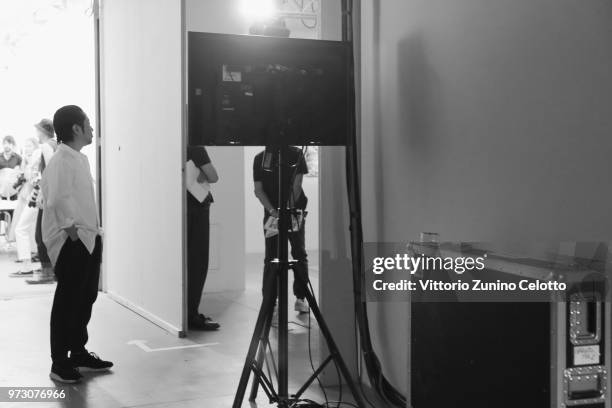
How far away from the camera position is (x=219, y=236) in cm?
660

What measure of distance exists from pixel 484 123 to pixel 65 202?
2.08 m

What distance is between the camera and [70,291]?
12.3 ft

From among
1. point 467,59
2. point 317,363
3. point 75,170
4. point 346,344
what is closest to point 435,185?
point 467,59

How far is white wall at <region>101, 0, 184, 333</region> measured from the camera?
4.88 meters

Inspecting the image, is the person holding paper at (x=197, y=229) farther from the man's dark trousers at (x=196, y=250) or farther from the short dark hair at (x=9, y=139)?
the short dark hair at (x=9, y=139)

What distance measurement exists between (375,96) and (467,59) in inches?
28.3

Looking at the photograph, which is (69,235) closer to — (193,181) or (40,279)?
(193,181)

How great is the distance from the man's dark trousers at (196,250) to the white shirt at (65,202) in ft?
4.43

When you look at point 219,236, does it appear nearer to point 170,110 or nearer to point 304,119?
point 170,110

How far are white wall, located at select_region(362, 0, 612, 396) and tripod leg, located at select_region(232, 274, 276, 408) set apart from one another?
70cm

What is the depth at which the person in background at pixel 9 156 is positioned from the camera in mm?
9312

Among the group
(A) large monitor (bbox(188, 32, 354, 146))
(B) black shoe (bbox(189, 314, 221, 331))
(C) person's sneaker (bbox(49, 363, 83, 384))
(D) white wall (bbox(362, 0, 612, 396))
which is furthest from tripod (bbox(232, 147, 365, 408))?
(B) black shoe (bbox(189, 314, 221, 331))

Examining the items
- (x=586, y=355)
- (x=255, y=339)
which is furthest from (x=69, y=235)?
(x=586, y=355)

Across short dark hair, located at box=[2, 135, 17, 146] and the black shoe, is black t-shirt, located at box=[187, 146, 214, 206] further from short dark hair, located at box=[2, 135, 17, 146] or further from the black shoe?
short dark hair, located at box=[2, 135, 17, 146]
